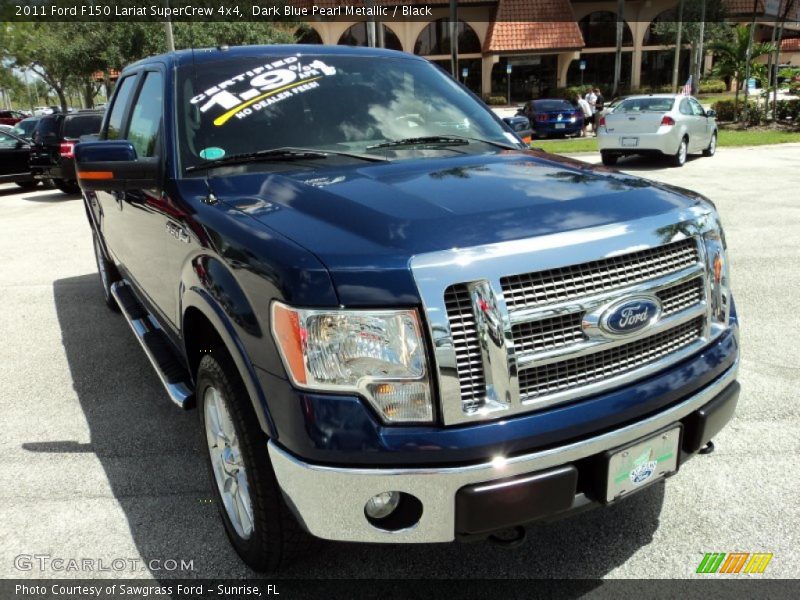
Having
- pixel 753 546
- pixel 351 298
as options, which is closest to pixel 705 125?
pixel 753 546

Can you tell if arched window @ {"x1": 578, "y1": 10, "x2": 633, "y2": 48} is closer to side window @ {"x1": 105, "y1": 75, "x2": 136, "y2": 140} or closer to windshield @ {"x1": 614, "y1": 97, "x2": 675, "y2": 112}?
windshield @ {"x1": 614, "y1": 97, "x2": 675, "y2": 112}

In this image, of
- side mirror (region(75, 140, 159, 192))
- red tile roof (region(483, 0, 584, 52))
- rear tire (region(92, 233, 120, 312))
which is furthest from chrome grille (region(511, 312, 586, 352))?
red tile roof (region(483, 0, 584, 52))

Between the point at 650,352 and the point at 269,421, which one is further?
the point at 650,352

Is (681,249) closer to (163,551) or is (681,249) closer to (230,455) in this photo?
(230,455)

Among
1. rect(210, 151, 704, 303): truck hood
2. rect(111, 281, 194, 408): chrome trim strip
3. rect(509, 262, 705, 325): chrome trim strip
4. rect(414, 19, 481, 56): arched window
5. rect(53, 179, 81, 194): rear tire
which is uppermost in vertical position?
rect(414, 19, 481, 56): arched window

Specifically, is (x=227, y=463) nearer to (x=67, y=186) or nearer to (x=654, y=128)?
(x=67, y=186)

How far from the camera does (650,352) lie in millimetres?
2244

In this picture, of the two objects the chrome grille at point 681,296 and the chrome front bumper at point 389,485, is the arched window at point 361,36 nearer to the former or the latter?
the chrome grille at point 681,296

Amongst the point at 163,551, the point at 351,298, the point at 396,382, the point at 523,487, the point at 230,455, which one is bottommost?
the point at 163,551

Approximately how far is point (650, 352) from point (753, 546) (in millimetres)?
→ 1042

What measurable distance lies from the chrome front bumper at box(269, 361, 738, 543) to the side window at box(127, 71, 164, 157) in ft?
6.32

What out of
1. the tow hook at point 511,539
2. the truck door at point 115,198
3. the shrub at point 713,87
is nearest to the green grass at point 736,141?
the truck door at point 115,198

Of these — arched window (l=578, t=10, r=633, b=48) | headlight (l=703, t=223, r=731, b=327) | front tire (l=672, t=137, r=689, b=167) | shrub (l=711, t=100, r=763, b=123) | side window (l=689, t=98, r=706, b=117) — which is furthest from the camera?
arched window (l=578, t=10, r=633, b=48)

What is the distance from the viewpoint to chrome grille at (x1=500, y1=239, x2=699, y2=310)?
1.96m
